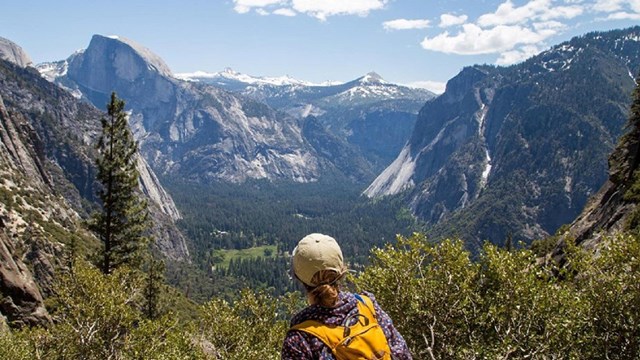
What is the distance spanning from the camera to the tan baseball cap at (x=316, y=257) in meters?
5.77

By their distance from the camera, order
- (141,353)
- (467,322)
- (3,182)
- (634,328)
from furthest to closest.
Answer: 1. (3,182)
2. (141,353)
3. (467,322)
4. (634,328)

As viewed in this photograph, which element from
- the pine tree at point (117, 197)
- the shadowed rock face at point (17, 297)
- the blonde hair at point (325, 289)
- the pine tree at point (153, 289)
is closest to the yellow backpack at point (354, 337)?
the blonde hair at point (325, 289)

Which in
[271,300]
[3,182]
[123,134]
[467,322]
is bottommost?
[3,182]

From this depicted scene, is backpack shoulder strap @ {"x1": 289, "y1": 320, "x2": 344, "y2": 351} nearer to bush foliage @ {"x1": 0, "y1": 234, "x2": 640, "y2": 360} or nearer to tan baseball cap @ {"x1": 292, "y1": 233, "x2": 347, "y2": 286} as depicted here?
tan baseball cap @ {"x1": 292, "y1": 233, "x2": 347, "y2": 286}

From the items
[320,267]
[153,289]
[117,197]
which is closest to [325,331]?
[320,267]

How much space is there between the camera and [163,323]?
821 inches

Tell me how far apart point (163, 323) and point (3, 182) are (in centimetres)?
10269

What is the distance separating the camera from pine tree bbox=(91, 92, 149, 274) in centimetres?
3872

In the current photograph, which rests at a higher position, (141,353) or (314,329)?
(314,329)

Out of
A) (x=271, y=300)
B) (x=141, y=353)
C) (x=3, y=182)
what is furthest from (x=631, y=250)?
(x=3, y=182)

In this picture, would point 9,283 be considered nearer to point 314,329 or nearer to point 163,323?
point 163,323

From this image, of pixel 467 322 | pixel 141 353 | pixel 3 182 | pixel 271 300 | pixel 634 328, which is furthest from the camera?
pixel 3 182

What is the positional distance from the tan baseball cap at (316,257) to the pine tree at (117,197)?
36.5 meters

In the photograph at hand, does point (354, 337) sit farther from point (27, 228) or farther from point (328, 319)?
point (27, 228)
